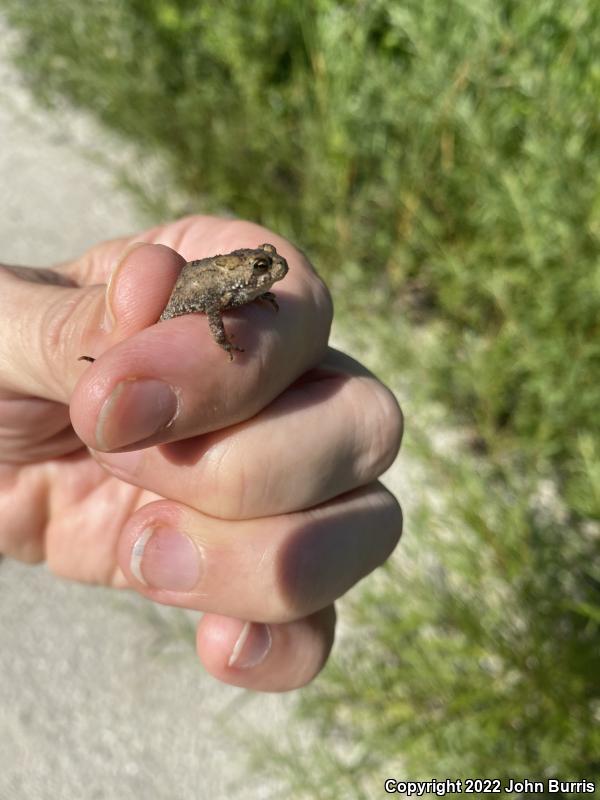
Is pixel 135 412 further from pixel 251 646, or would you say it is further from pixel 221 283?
pixel 251 646

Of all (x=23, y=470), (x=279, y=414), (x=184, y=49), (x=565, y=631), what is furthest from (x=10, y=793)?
(x=184, y=49)

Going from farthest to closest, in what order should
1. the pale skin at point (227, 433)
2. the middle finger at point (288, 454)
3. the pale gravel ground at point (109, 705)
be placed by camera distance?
the pale gravel ground at point (109, 705), the middle finger at point (288, 454), the pale skin at point (227, 433)

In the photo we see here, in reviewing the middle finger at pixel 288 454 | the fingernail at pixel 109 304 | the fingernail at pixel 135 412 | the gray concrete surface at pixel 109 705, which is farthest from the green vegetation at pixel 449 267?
the fingernail at pixel 109 304

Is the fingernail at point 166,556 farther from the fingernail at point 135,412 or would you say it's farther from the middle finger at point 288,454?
the fingernail at point 135,412

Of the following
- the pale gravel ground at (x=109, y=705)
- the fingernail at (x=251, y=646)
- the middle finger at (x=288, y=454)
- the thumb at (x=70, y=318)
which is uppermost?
the thumb at (x=70, y=318)

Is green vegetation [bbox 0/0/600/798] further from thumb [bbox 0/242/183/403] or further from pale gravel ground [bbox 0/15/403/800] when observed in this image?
thumb [bbox 0/242/183/403]

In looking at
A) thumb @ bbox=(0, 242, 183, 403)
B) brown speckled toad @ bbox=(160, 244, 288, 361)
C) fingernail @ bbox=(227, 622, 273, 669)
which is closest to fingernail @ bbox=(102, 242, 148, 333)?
thumb @ bbox=(0, 242, 183, 403)

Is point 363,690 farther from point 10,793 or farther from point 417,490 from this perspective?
point 10,793
